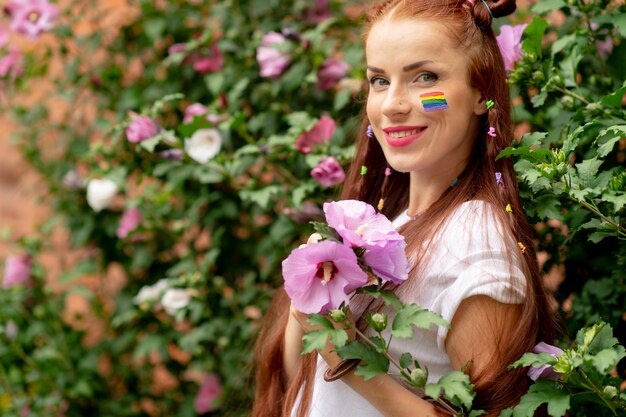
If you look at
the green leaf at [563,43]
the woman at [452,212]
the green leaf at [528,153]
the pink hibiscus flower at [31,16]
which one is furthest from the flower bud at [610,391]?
the pink hibiscus flower at [31,16]

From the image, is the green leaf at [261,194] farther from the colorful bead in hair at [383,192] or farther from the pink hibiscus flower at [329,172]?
the colorful bead in hair at [383,192]

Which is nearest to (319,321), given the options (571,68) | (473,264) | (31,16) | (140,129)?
(473,264)

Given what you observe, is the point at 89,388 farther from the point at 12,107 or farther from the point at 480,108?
the point at 480,108

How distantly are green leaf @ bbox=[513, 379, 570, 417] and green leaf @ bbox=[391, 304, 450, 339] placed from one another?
16cm

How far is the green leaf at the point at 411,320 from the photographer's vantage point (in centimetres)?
109

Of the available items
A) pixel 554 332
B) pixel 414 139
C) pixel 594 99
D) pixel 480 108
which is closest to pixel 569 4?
pixel 594 99

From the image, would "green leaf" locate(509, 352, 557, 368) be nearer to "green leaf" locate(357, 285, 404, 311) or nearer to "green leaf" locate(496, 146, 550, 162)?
"green leaf" locate(357, 285, 404, 311)

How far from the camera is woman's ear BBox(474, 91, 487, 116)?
1.31 meters

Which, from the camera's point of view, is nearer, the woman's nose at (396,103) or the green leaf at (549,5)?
the woman's nose at (396,103)

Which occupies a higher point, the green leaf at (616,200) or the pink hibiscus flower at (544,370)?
the green leaf at (616,200)

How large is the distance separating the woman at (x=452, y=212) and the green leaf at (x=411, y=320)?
0.29 feet

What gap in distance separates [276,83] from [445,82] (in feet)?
2.99

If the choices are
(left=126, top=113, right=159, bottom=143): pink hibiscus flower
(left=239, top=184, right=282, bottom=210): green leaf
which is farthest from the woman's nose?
(left=126, top=113, right=159, bottom=143): pink hibiscus flower

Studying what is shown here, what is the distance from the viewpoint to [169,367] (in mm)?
2471
